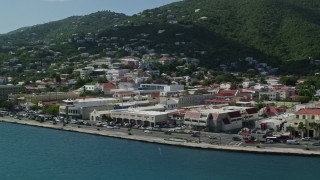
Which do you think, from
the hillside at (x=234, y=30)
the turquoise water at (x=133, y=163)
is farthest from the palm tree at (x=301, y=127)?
the hillside at (x=234, y=30)

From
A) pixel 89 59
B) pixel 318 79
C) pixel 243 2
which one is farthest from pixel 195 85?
pixel 243 2

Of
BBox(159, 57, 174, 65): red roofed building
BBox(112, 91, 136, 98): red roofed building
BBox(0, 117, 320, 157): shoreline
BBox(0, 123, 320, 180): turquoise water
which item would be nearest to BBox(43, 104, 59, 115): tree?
BBox(0, 117, 320, 157): shoreline

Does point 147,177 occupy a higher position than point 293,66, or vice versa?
point 293,66

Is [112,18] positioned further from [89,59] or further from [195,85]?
[195,85]

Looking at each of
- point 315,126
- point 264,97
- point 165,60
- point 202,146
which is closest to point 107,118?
point 202,146

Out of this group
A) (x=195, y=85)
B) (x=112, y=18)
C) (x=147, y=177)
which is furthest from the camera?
(x=112, y=18)

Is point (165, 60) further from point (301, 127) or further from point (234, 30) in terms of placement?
point (301, 127)

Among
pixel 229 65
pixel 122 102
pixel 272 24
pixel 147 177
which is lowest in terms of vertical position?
pixel 147 177
